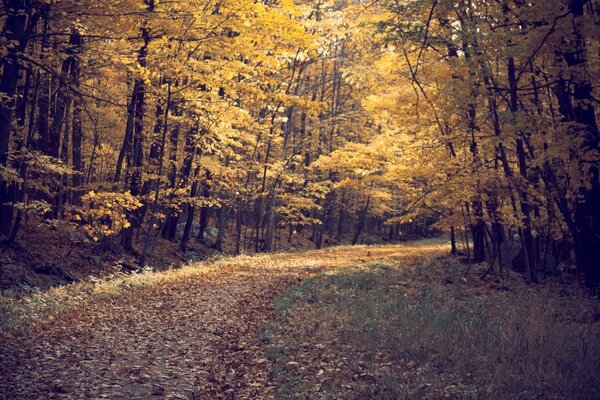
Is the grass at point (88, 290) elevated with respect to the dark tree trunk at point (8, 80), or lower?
lower

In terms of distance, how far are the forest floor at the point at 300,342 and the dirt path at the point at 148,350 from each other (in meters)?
0.03

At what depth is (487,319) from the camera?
880cm

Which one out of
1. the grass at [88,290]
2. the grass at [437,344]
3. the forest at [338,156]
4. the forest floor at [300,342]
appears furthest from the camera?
the grass at [88,290]

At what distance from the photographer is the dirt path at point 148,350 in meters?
6.18

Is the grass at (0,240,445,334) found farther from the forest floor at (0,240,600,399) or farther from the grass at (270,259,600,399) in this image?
the grass at (270,259,600,399)

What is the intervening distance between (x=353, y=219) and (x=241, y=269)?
35299 millimetres

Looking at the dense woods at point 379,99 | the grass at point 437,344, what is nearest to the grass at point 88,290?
the dense woods at point 379,99

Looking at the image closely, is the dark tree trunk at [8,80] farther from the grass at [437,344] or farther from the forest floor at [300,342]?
the grass at [437,344]

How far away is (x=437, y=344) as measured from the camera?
23.6 ft

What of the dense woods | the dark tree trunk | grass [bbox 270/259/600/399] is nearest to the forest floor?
grass [bbox 270/259/600/399]

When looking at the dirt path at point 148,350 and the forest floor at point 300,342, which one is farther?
the dirt path at point 148,350

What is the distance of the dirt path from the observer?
6176 millimetres

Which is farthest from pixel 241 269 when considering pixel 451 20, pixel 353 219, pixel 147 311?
pixel 353 219

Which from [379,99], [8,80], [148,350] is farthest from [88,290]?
[379,99]
